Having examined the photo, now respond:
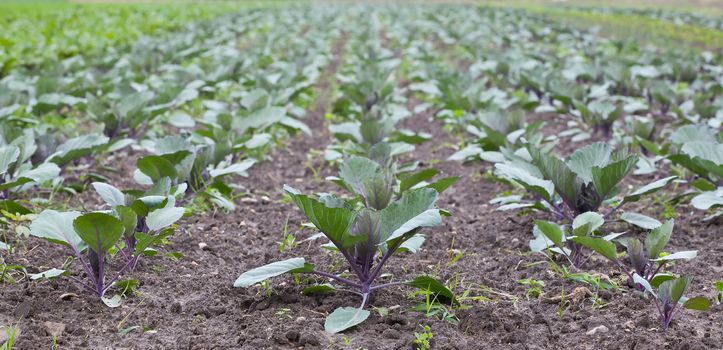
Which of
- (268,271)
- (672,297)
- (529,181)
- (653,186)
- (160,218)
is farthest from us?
(529,181)

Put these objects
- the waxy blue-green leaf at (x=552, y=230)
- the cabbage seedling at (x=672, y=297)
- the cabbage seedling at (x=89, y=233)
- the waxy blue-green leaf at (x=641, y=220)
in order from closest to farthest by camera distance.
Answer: the cabbage seedling at (x=672, y=297)
the cabbage seedling at (x=89, y=233)
the waxy blue-green leaf at (x=552, y=230)
the waxy blue-green leaf at (x=641, y=220)

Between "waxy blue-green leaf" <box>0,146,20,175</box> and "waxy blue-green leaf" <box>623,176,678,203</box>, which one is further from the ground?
"waxy blue-green leaf" <box>623,176,678,203</box>

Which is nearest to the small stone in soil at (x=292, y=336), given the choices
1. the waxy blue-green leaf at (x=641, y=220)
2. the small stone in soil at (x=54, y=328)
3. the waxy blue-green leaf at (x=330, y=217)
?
the waxy blue-green leaf at (x=330, y=217)

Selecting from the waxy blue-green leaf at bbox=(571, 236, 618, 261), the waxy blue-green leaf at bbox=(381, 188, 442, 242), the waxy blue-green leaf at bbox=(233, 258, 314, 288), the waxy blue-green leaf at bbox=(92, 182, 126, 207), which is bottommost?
the waxy blue-green leaf at bbox=(233, 258, 314, 288)

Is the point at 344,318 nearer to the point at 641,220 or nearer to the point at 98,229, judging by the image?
the point at 98,229

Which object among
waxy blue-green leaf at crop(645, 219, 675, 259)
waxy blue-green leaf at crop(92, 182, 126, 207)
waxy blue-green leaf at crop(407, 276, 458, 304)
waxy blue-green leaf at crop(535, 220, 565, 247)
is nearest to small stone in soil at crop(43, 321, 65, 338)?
waxy blue-green leaf at crop(92, 182, 126, 207)

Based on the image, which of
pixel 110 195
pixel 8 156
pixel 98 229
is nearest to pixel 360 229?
pixel 98 229

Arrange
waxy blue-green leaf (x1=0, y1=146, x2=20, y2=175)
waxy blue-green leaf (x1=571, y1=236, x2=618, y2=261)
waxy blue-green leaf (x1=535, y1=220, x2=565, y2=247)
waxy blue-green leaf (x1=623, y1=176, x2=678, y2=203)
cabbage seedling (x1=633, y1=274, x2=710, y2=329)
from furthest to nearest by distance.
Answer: waxy blue-green leaf (x1=0, y1=146, x2=20, y2=175) < waxy blue-green leaf (x1=623, y1=176, x2=678, y2=203) < waxy blue-green leaf (x1=535, y1=220, x2=565, y2=247) < waxy blue-green leaf (x1=571, y1=236, x2=618, y2=261) < cabbage seedling (x1=633, y1=274, x2=710, y2=329)

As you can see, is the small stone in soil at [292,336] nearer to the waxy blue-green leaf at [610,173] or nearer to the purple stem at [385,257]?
the purple stem at [385,257]

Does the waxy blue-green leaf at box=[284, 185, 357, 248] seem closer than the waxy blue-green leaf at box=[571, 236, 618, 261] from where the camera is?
Yes

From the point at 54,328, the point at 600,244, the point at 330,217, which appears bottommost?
the point at 54,328

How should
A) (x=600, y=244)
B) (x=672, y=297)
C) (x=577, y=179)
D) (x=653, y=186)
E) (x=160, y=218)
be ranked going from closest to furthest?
1. (x=672, y=297)
2. (x=600, y=244)
3. (x=160, y=218)
4. (x=653, y=186)
5. (x=577, y=179)

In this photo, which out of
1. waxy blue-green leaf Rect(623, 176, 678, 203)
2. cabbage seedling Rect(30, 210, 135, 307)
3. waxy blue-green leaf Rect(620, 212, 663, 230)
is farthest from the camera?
waxy blue-green leaf Rect(620, 212, 663, 230)

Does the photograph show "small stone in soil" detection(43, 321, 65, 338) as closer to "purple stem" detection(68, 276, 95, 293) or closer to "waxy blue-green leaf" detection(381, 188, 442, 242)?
"purple stem" detection(68, 276, 95, 293)
